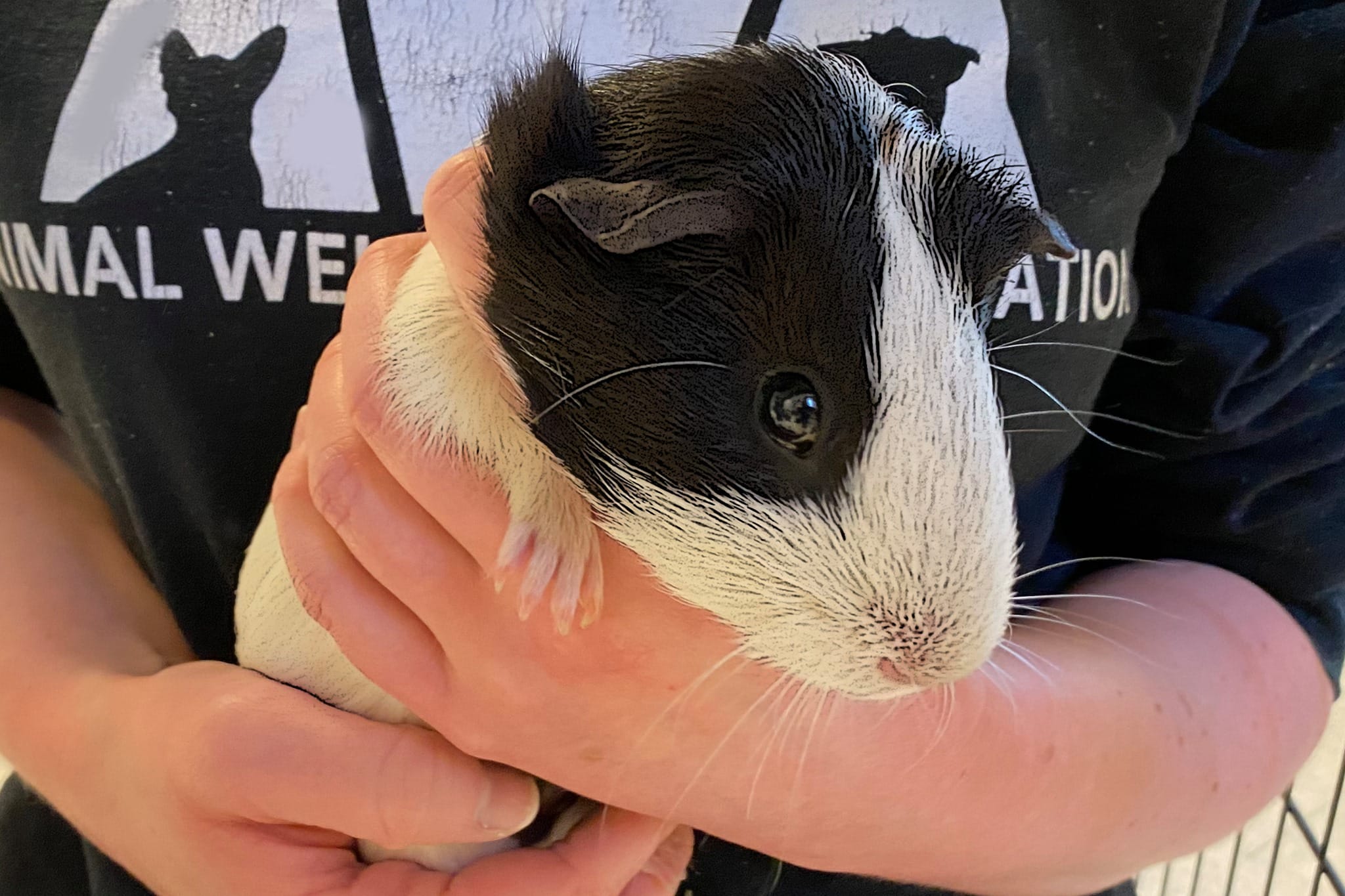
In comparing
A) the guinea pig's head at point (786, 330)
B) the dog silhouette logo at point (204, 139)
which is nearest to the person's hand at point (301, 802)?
the guinea pig's head at point (786, 330)

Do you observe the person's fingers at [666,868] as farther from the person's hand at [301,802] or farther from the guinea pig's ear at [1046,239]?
the guinea pig's ear at [1046,239]

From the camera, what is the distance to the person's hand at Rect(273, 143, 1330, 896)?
60cm

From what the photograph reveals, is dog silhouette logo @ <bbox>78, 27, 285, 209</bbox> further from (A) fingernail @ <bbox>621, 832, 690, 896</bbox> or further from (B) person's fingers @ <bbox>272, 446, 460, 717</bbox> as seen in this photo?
(A) fingernail @ <bbox>621, 832, 690, 896</bbox>

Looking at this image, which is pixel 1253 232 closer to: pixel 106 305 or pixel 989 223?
pixel 989 223

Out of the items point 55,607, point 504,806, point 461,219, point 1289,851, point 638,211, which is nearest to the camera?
point 638,211

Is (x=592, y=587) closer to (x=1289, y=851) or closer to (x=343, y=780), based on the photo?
(x=343, y=780)

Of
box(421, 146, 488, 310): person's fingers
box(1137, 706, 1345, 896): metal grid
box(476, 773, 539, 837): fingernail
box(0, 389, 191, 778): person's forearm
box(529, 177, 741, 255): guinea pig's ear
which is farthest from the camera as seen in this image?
box(1137, 706, 1345, 896): metal grid

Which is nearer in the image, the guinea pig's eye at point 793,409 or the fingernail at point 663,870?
the guinea pig's eye at point 793,409

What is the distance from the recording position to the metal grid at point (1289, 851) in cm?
95

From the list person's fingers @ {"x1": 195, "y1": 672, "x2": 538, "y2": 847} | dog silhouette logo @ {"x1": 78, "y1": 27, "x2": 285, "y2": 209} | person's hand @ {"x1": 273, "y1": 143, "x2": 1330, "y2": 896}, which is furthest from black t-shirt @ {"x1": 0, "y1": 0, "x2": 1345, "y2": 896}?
person's fingers @ {"x1": 195, "y1": 672, "x2": 538, "y2": 847}

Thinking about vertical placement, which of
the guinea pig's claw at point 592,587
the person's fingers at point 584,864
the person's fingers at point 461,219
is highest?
the person's fingers at point 461,219

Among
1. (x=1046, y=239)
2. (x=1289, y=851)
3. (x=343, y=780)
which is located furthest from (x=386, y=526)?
(x=1289, y=851)

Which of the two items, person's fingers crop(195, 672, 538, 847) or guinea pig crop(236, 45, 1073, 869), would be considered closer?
guinea pig crop(236, 45, 1073, 869)

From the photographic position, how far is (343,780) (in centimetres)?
62
